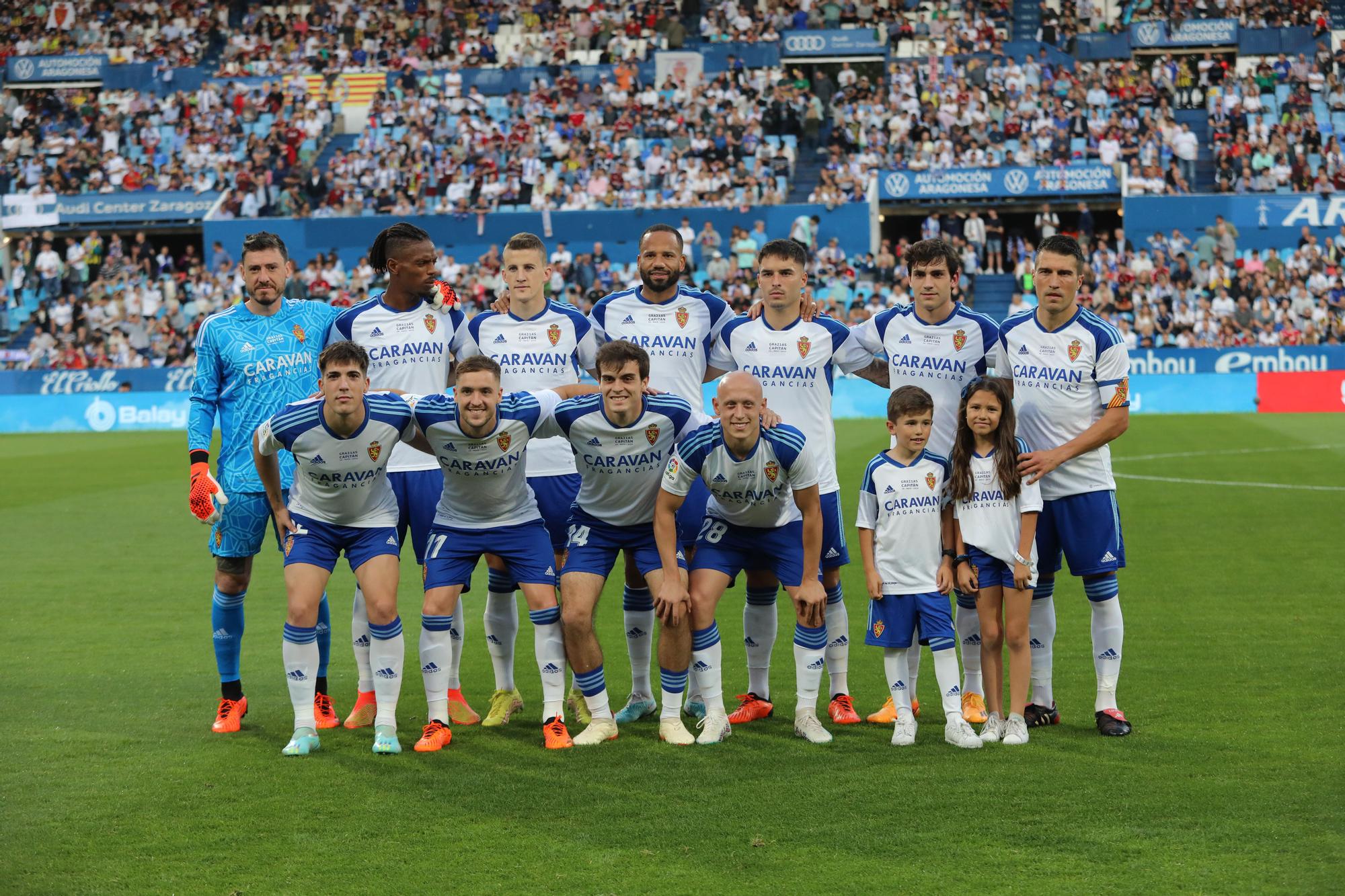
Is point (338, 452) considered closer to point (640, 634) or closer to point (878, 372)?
point (640, 634)

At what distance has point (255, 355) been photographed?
7129 mm

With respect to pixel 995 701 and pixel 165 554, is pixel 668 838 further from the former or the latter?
pixel 165 554

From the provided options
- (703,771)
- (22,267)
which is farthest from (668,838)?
(22,267)

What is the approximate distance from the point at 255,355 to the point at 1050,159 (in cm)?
2900

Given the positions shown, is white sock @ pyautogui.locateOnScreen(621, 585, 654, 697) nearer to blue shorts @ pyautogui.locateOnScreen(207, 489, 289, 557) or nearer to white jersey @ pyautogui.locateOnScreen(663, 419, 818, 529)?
white jersey @ pyautogui.locateOnScreen(663, 419, 818, 529)

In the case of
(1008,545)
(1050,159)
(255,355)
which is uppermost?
(1050,159)

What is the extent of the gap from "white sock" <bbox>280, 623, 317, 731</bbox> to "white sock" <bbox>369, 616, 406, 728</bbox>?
30cm

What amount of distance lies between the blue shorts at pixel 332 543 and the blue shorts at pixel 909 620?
2344 mm

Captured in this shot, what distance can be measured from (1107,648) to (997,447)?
1.13 meters

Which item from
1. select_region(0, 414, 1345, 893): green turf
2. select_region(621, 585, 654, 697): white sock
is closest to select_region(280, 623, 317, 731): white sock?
select_region(0, 414, 1345, 893): green turf

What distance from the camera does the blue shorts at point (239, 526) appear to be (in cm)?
698

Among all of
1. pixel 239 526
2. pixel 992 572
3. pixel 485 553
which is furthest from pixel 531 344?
pixel 992 572

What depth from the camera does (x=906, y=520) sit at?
650 centimetres

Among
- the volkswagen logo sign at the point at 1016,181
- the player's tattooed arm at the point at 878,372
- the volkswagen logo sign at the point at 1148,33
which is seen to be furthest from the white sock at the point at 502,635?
the volkswagen logo sign at the point at 1148,33
